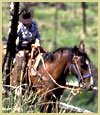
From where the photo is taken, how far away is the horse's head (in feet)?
33.7

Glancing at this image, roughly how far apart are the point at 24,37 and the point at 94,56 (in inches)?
802

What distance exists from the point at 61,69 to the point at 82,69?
19.5 inches

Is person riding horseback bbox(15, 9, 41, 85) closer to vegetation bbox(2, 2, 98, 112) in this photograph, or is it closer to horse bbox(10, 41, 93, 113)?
horse bbox(10, 41, 93, 113)

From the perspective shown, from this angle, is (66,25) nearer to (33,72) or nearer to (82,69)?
(33,72)

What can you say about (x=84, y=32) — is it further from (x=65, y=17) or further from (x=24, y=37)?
(x=24, y=37)

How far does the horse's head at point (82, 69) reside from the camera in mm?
10266

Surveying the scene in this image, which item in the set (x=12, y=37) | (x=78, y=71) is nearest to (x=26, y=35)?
(x=78, y=71)

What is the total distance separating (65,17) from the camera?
148 feet

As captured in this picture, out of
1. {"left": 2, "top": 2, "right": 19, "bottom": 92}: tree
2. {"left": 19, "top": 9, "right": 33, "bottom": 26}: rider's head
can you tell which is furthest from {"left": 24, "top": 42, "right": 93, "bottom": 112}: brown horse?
{"left": 2, "top": 2, "right": 19, "bottom": 92}: tree

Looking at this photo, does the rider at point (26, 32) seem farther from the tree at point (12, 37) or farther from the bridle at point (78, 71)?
the tree at point (12, 37)

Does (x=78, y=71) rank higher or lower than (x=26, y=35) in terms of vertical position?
lower

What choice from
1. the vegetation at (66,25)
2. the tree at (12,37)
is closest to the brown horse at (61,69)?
the tree at (12,37)

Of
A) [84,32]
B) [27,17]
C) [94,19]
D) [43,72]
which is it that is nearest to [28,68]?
[43,72]

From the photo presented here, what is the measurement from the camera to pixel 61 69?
10602mm
